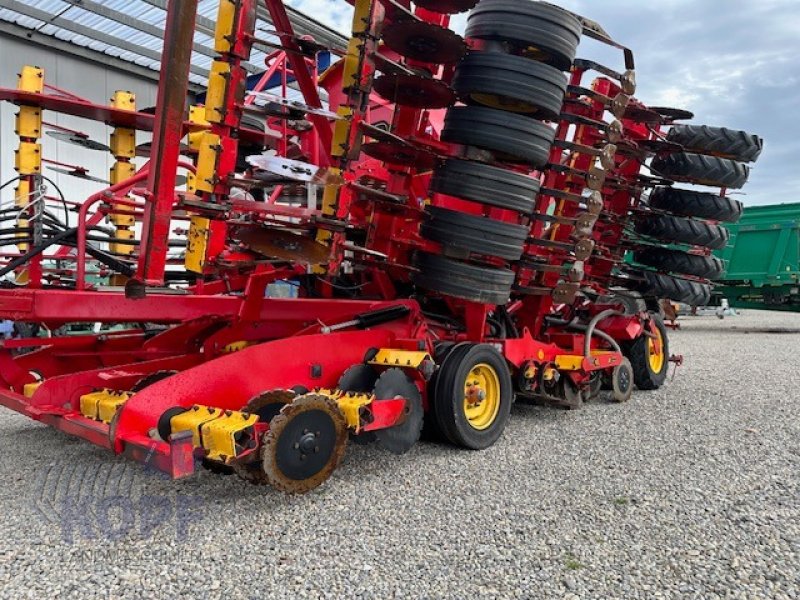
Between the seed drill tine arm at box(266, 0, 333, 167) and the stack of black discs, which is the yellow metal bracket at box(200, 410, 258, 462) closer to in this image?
the stack of black discs

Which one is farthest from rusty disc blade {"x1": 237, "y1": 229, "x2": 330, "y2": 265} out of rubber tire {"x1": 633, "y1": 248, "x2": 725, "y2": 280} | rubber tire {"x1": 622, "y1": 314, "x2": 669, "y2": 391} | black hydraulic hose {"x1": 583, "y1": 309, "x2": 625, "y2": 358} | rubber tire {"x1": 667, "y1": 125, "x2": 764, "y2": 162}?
Answer: rubber tire {"x1": 622, "y1": 314, "x2": 669, "y2": 391}

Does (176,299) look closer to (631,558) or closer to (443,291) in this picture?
(443,291)

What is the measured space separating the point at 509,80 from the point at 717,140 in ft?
9.45

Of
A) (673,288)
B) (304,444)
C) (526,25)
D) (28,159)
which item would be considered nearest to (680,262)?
(673,288)

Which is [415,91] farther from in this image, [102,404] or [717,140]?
[717,140]

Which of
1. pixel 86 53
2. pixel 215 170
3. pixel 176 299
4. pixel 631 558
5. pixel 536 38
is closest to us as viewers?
pixel 631 558

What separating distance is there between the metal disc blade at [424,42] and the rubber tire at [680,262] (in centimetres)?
301

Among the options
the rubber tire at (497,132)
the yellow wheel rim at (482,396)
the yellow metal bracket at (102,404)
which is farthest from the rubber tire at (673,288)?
the yellow metal bracket at (102,404)

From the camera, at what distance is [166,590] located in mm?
2252

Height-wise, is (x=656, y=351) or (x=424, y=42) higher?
(x=424, y=42)

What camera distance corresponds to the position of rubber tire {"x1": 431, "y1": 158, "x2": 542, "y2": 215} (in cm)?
374

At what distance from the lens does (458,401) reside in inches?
153

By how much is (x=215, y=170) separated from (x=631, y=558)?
2538 mm

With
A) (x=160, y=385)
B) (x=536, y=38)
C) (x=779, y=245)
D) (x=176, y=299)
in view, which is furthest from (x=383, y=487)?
(x=779, y=245)
